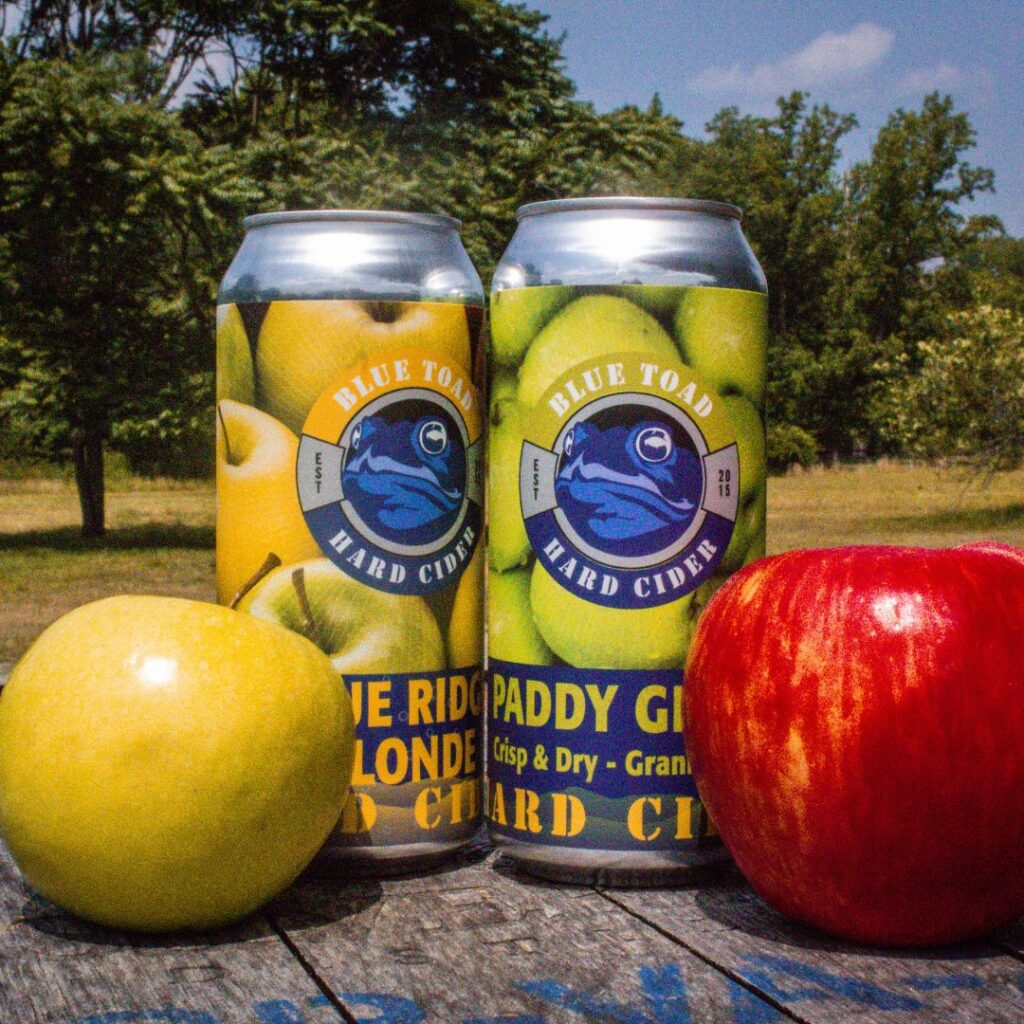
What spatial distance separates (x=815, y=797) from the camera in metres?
1.55

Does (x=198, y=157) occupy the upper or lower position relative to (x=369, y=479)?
upper

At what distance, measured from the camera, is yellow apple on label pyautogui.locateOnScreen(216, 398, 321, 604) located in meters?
1.82

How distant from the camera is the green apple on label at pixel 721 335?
1775mm

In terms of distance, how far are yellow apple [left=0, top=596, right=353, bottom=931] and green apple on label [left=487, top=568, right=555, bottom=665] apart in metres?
0.31

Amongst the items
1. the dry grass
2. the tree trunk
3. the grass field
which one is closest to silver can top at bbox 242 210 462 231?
the grass field

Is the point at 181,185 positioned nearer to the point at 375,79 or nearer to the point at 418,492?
the point at 375,79

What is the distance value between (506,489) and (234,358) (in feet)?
1.37

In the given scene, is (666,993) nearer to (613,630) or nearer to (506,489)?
(613,630)

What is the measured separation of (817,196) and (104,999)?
1635 inches

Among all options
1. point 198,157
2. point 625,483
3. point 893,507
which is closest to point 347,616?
point 625,483

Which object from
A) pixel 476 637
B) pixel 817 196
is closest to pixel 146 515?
pixel 476 637

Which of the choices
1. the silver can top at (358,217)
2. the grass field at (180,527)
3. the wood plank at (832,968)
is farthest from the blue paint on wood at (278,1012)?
the grass field at (180,527)

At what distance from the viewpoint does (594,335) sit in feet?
5.79

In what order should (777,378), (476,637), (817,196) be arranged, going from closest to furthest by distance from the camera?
1. (476,637)
2. (777,378)
3. (817,196)
